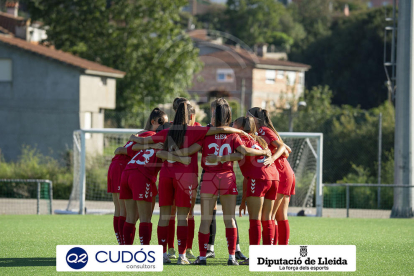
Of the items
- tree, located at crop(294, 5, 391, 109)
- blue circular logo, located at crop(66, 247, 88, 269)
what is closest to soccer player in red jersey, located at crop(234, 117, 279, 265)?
blue circular logo, located at crop(66, 247, 88, 269)

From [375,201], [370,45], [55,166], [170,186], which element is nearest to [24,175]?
[55,166]

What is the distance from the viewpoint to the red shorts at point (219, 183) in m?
7.07

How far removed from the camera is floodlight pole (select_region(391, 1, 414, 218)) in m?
16.4

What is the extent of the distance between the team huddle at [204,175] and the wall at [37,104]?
906 inches

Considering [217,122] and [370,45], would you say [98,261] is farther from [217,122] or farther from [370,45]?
[370,45]

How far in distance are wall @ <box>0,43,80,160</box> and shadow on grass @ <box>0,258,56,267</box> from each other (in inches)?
884

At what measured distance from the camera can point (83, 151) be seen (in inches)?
633

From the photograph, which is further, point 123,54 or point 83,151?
point 123,54

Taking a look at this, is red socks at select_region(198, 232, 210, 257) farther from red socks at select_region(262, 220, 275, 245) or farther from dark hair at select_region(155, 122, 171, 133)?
dark hair at select_region(155, 122, 171, 133)

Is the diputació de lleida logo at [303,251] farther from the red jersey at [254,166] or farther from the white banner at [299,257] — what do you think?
the red jersey at [254,166]

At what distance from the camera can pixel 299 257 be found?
21.4 feet

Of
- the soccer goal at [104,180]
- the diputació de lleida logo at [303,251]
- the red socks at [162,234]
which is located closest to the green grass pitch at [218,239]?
the red socks at [162,234]

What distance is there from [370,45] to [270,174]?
49.5m

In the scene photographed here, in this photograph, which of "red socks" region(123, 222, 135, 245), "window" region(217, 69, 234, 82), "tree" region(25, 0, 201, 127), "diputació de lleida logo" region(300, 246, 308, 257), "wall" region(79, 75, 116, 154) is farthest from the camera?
"window" region(217, 69, 234, 82)
